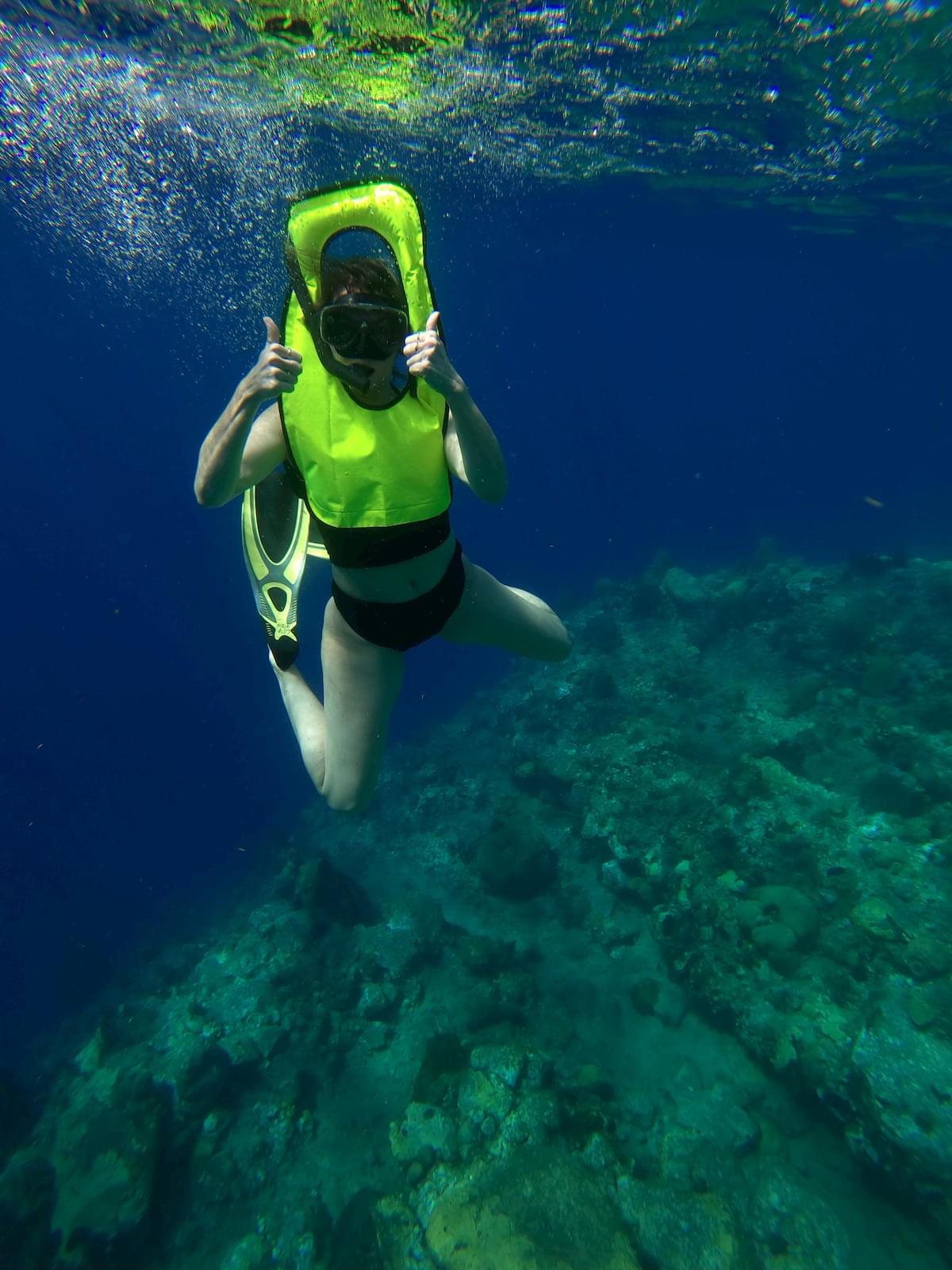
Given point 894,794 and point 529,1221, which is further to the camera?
point 894,794

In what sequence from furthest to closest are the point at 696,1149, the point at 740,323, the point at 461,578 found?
the point at 740,323 < the point at 696,1149 < the point at 461,578

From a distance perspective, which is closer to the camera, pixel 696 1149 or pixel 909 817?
pixel 696 1149

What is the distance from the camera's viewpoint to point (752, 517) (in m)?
51.5

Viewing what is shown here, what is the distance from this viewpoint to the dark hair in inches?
123

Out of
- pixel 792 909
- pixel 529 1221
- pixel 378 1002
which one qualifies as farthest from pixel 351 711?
pixel 378 1002

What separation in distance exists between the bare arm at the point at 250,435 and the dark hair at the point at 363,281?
1.16ft

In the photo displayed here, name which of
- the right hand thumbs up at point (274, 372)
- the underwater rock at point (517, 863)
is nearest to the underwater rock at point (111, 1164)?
the underwater rock at point (517, 863)

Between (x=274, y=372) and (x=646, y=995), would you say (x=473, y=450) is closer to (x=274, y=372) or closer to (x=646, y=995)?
(x=274, y=372)

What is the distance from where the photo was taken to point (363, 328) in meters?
3.08

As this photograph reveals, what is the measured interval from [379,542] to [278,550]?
1.56m

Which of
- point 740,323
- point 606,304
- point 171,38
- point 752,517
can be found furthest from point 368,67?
point 740,323

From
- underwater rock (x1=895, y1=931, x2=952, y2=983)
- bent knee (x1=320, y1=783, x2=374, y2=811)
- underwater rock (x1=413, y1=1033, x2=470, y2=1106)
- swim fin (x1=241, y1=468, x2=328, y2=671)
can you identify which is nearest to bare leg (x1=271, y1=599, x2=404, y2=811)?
bent knee (x1=320, y1=783, x2=374, y2=811)

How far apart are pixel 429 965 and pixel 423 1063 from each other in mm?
2409

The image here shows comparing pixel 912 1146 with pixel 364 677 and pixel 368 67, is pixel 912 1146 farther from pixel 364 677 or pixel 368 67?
pixel 368 67
